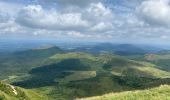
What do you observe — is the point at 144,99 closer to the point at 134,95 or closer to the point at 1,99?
the point at 134,95

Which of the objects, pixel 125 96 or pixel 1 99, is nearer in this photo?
pixel 125 96

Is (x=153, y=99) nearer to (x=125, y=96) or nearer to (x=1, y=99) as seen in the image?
(x=125, y=96)

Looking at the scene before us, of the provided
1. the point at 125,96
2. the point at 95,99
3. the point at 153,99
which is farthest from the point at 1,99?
the point at 153,99

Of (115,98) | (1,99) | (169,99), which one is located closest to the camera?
(169,99)

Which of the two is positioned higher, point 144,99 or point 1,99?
point 144,99

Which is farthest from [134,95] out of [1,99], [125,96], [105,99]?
[1,99]

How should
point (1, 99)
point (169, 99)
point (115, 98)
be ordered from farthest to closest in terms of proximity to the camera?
point (1, 99)
point (115, 98)
point (169, 99)

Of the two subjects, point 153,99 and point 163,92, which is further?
point 163,92

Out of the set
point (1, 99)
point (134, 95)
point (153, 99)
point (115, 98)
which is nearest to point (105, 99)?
point (115, 98)

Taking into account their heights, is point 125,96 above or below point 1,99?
above
